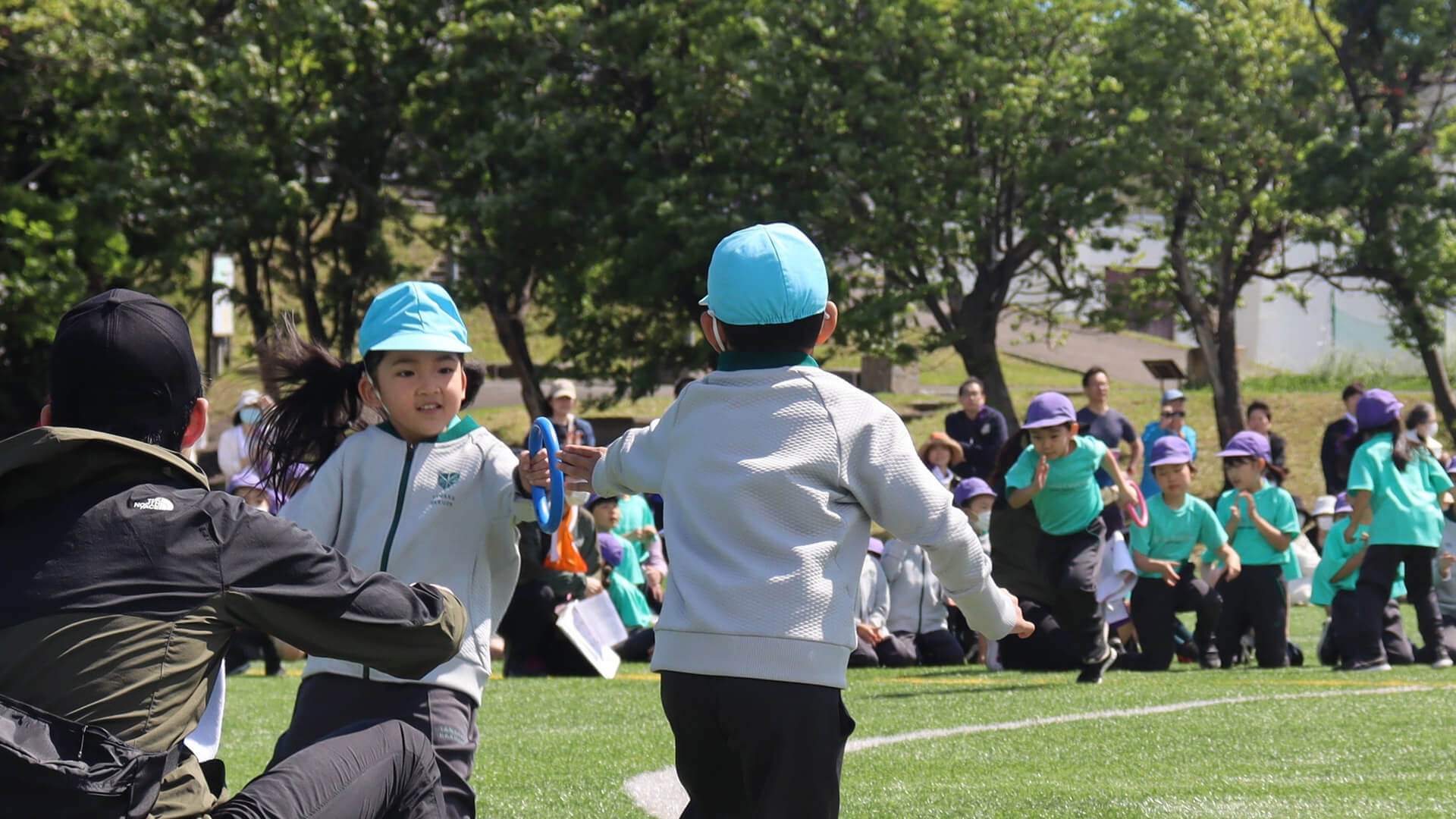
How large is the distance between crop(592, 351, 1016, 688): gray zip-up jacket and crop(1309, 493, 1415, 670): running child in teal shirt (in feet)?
26.0

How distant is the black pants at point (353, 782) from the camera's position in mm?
3168

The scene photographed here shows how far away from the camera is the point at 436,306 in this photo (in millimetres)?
4621

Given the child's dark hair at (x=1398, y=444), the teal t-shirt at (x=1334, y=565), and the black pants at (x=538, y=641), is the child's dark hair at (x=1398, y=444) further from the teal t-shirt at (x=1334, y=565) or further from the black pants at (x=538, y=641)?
the black pants at (x=538, y=641)

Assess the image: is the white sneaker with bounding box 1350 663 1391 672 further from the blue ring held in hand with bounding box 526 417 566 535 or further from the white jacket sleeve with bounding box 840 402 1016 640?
the white jacket sleeve with bounding box 840 402 1016 640

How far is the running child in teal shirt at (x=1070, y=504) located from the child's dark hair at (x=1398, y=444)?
1979mm

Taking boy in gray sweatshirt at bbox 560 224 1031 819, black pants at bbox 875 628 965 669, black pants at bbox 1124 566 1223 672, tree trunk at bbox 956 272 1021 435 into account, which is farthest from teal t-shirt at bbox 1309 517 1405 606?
tree trunk at bbox 956 272 1021 435

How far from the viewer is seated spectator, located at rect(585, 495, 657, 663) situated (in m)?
12.1

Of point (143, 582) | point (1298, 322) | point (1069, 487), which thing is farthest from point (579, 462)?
point (1298, 322)

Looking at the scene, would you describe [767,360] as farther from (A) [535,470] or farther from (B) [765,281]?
(A) [535,470]

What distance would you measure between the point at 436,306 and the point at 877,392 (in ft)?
90.9

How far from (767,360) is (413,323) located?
4.41 feet

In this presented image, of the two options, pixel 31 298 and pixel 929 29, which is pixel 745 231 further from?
pixel 31 298

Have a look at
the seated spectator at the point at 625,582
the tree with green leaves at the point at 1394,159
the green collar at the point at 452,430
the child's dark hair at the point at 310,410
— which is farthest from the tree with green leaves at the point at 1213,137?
the green collar at the point at 452,430

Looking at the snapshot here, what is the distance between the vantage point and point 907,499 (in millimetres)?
3498
